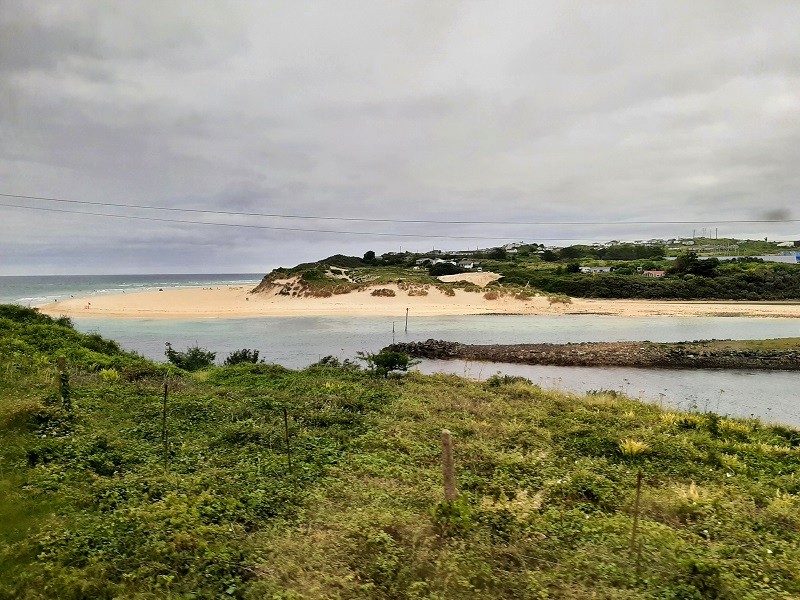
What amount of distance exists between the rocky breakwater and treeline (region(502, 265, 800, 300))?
109ft

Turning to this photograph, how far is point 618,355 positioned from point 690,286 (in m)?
42.4

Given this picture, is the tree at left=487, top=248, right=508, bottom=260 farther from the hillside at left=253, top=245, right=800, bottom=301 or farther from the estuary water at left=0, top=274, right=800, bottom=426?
the estuary water at left=0, top=274, right=800, bottom=426

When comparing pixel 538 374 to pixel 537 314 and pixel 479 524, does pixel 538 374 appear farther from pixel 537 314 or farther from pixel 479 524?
pixel 537 314

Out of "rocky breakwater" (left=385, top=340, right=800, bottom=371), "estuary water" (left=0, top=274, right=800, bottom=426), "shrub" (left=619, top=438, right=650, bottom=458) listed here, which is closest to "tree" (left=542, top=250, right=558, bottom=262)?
"estuary water" (left=0, top=274, right=800, bottom=426)

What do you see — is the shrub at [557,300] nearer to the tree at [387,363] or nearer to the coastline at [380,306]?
the coastline at [380,306]

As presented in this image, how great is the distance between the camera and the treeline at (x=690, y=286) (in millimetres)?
56156

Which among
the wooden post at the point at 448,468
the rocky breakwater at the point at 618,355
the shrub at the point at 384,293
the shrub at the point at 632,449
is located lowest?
the rocky breakwater at the point at 618,355

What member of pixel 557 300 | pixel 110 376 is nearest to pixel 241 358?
pixel 110 376

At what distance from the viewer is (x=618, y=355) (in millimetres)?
24641

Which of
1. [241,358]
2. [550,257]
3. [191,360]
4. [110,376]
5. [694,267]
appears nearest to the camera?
[110,376]

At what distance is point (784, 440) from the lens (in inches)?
420

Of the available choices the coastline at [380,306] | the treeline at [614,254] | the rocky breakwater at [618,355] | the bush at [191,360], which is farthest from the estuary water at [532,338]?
the treeline at [614,254]

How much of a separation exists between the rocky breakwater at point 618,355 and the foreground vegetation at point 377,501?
11.9 m

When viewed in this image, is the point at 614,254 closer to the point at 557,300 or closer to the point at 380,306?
the point at 557,300
